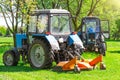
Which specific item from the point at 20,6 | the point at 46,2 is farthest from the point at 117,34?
the point at 20,6

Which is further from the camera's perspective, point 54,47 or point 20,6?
point 20,6

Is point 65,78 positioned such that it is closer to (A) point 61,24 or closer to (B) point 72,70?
(B) point 72,70

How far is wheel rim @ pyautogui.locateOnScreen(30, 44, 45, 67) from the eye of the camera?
14891mm

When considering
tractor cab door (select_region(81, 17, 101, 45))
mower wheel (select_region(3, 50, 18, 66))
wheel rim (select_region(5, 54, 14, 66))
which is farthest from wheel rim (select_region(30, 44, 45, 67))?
tractor cab door (select_region(81, 17, 101, 45))

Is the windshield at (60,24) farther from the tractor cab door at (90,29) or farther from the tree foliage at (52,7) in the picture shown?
the tractor cab door at (90,29)

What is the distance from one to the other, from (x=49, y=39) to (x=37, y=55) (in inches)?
45.5

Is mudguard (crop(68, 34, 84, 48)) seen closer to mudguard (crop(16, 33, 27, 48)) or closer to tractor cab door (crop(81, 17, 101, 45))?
mudguard (crop(16, 33, 27, 48))

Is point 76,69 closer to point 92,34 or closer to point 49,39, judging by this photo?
point 49,39

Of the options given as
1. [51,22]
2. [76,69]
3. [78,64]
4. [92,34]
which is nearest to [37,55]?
[51,22]

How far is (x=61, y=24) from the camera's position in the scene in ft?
51.1

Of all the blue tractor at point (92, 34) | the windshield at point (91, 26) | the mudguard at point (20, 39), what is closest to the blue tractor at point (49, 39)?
the mudguard at point (20, 39)

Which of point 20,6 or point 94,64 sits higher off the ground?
point 20,6

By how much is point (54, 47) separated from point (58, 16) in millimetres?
1669

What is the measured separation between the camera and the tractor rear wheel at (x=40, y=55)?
47.0 ft
